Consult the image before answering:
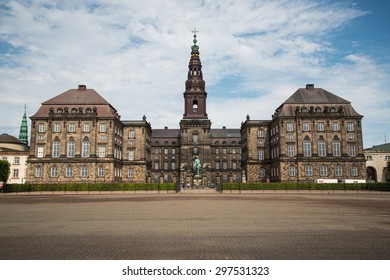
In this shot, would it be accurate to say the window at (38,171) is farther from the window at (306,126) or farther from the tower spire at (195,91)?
the window at (306,126)

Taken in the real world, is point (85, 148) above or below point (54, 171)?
above

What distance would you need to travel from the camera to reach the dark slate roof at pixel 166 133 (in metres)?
112

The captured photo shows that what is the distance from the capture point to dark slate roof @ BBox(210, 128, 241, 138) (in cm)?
11356

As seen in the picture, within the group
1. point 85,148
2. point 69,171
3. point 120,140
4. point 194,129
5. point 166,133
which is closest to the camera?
point 69,171

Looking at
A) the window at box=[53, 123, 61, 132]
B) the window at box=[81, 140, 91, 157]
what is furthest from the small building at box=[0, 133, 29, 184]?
the window at box=[81, 140, 91, 157]

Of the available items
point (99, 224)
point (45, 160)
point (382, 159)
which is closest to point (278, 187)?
point (99, 224)

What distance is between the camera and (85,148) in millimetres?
71375

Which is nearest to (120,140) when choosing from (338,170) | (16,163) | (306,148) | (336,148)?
(16,163)

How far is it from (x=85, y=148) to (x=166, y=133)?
4434cm

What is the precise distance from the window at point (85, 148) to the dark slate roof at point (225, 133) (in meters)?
51.0

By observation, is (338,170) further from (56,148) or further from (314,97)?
(56,148)

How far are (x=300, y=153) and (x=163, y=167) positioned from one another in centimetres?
5020

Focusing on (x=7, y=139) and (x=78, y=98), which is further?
(x=7, y=139)

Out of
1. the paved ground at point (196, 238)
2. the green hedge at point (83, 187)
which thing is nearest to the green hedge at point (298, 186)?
the green hedge at point (83, 187)
